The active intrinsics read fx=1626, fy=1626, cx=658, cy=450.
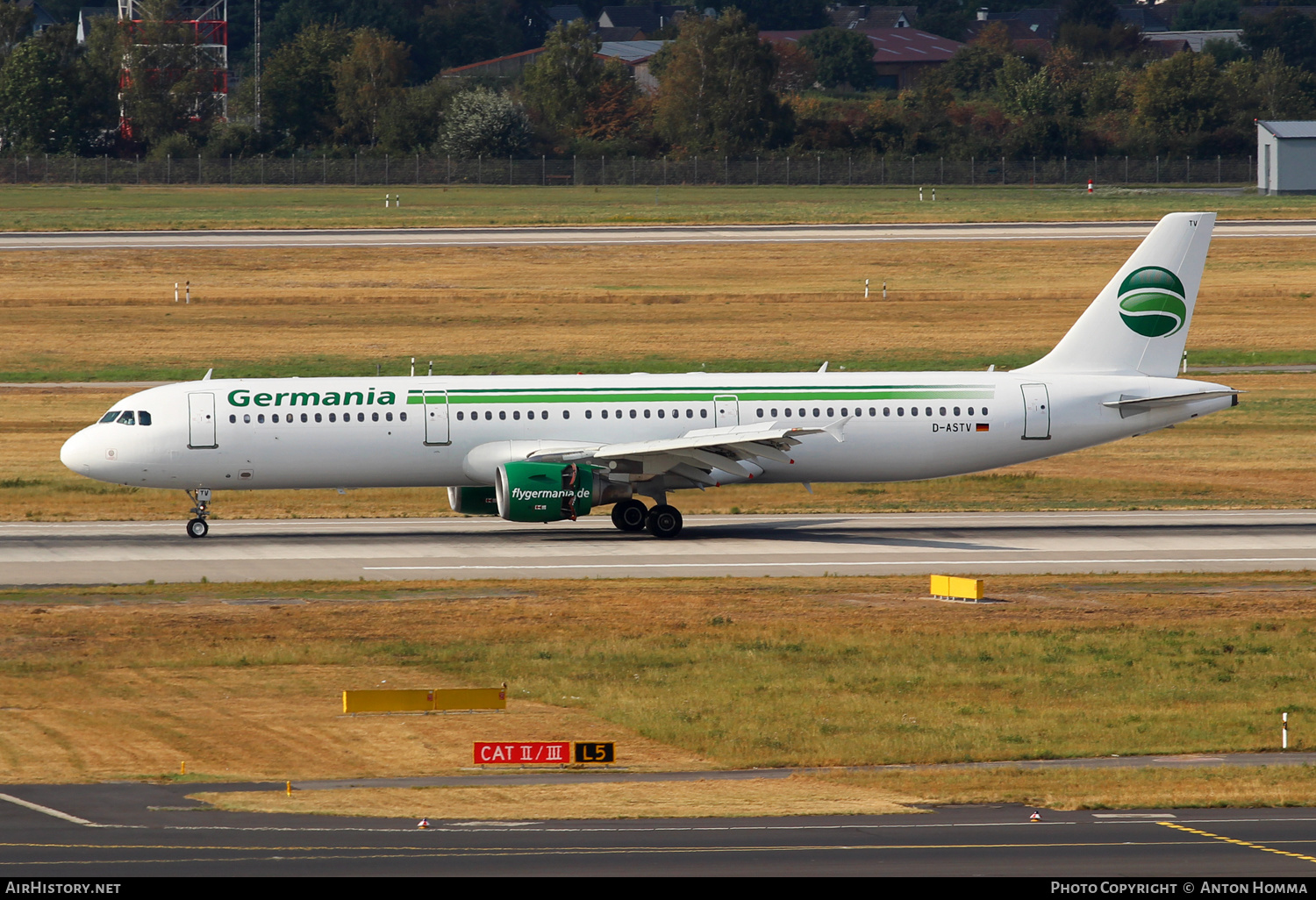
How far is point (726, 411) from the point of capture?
144 ft

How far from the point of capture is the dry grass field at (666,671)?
2447 centimetres

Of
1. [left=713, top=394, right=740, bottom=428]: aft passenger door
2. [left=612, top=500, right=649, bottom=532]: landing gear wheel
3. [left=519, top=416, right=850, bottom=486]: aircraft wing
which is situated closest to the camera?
[left=519, top=416, right=850, bottom=486]: aircraft wing

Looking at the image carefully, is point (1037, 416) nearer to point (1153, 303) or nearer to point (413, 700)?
point (1153, 303)

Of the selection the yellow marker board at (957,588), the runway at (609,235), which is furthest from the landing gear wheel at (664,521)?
the runway at (609,235)

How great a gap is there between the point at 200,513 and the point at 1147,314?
26.7 meters

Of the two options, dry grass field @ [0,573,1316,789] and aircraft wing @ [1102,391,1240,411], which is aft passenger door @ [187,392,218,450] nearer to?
dry grass field @ [0,573,1316,789]

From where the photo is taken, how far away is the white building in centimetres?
11412

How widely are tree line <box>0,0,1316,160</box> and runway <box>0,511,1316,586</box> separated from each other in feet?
306

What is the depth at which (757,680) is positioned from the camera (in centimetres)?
2828

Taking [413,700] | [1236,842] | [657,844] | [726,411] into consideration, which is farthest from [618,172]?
[1236,842]

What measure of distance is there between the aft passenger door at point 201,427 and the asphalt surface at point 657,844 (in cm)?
2218

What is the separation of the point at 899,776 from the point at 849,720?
299 cm

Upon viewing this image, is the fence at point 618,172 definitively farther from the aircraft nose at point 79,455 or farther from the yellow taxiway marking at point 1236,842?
the yellow taxiway marking at point 1236,842

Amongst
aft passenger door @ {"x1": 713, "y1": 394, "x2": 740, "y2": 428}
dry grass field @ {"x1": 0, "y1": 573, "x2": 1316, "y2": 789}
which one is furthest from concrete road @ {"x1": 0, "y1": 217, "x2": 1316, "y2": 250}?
dry grass field @ {"x1": 0, "y1": 573, "x2": 1316, "y2": 789}
